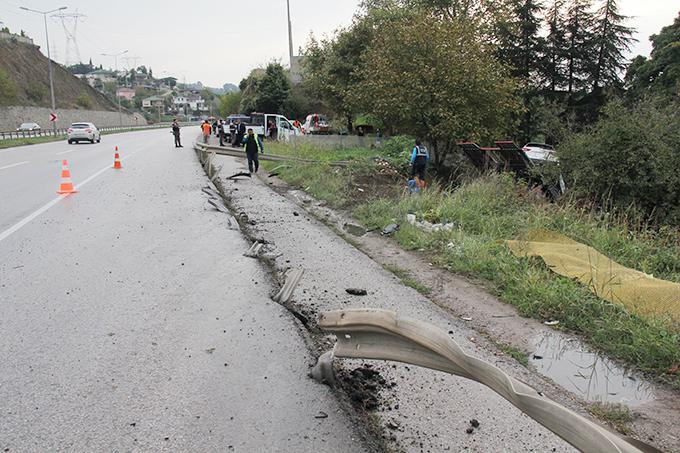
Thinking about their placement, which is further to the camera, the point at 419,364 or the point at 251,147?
the point at 251,147

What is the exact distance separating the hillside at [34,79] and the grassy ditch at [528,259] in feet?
217

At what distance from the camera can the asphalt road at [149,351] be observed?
118 inches

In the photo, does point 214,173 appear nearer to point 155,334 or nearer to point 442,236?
point 442,236

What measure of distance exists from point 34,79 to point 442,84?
81.7 m

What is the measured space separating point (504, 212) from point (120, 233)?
672 centimetres

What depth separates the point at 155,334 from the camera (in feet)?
14.3

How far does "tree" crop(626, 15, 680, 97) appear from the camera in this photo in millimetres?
31438

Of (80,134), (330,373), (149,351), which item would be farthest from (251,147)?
(80,134)

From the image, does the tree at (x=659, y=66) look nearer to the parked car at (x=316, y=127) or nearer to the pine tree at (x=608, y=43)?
the pine tree at (x=608, y=43)

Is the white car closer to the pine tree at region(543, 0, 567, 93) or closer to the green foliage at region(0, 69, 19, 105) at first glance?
the green foliage at region(0, 69, 19, 105)

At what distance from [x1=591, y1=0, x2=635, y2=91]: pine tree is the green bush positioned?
30238 millimetres

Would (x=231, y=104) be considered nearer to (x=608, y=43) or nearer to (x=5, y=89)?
(x=5, y=89)

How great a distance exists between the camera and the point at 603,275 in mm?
5559

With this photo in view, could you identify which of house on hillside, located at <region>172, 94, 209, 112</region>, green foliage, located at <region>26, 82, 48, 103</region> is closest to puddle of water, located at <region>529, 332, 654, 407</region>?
green foliage, located at <region>26, 82, 48, 103</region>
